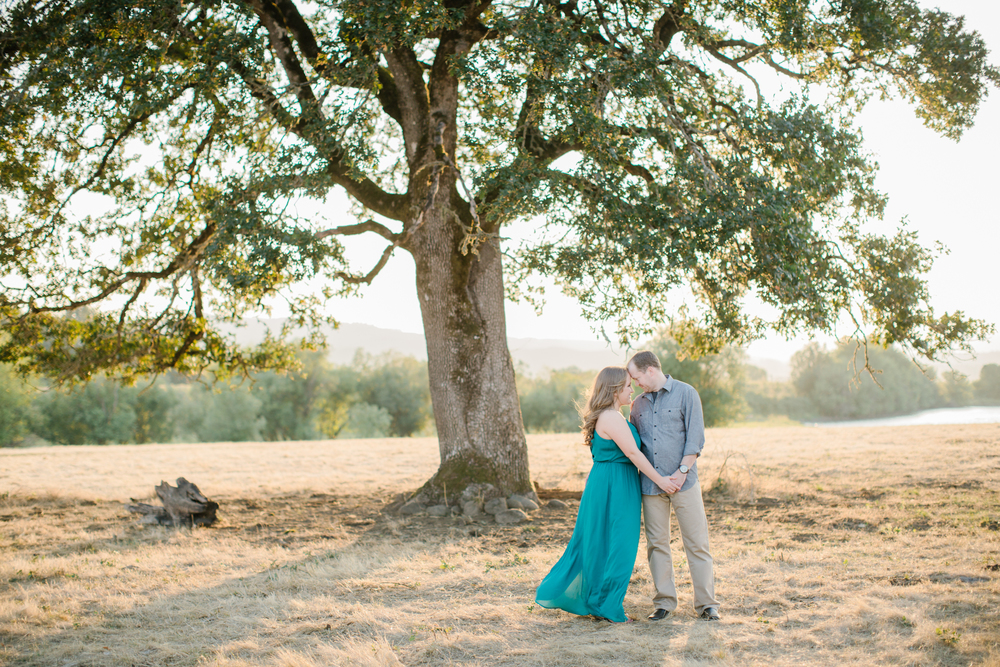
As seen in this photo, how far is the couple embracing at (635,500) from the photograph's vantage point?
5.28 meters

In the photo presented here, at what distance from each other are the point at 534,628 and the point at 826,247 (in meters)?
6.85

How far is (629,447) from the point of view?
5281 mm

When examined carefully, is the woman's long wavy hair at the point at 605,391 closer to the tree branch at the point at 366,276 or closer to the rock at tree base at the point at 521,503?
the rock at tree base at the point at 521,503

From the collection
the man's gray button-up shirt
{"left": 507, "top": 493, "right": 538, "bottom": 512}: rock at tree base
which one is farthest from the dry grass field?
the man's gray button-up shirt

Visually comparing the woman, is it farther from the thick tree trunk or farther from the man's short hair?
the thick tree trunk

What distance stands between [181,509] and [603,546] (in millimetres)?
7008

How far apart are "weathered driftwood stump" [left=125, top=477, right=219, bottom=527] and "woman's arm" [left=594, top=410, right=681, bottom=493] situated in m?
6.99

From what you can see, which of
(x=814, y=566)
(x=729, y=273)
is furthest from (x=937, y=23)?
(x=814, y=566)

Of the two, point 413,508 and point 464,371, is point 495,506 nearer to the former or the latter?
point 413,508

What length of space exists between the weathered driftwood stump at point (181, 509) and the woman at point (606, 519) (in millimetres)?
6313

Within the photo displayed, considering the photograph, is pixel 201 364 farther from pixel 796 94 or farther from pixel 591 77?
pixel 796 94

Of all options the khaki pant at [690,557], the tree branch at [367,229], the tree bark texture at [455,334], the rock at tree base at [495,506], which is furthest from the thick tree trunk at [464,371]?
the khaki pant at [690,557]

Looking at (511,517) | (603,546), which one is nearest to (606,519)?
(603,546)

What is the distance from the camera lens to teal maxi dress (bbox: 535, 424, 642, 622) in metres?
5.29
